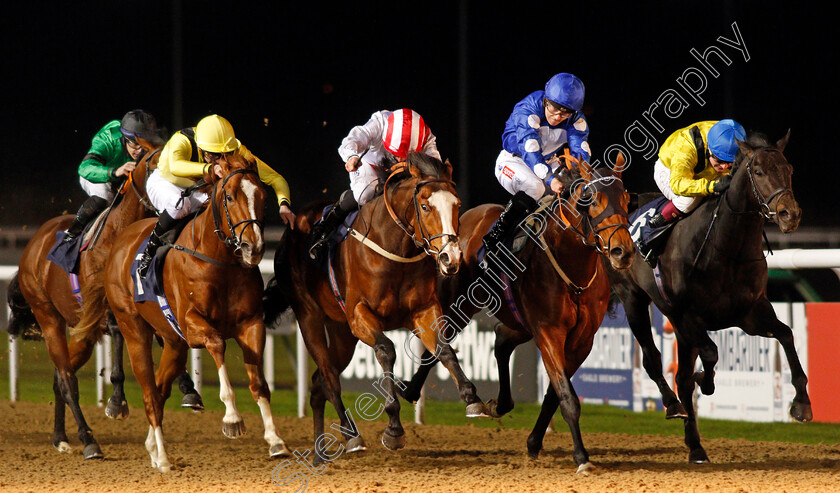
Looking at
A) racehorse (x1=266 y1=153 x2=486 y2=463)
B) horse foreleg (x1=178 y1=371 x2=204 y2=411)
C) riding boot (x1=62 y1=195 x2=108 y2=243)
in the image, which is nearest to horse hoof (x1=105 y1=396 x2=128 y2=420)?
horse foreleg (x1=178 y1=371 x2=204 y2=411)

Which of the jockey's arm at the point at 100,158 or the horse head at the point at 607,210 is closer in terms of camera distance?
the horse head at the point at 607,210

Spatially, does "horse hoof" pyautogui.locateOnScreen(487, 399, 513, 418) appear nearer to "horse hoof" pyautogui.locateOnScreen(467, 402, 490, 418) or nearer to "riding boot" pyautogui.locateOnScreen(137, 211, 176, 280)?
"horse hoof" pyautogui.locateOnScreen(467, 402, 490, 418)

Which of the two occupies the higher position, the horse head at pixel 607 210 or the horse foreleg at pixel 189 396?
the horse head at pixel 607 210

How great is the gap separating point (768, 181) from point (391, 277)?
77.0 inches

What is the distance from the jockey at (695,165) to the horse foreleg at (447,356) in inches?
65.1

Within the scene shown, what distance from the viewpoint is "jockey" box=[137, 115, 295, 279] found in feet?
16.9

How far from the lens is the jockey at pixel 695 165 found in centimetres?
548

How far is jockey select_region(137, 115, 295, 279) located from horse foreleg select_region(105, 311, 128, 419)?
1.08m

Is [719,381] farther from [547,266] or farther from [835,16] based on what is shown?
[835,16]

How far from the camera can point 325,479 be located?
16.2 ft

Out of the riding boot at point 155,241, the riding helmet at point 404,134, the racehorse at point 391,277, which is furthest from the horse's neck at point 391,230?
the riding boot at point 155,241

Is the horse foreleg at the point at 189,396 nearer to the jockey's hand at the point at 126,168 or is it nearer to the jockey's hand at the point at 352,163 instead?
the jockey's hand at the point at 126,168

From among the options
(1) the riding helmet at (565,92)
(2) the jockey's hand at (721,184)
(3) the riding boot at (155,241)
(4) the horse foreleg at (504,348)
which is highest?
(1) the riding helmet at (565,92)

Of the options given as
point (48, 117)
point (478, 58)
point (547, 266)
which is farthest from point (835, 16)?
point (48, 117)
